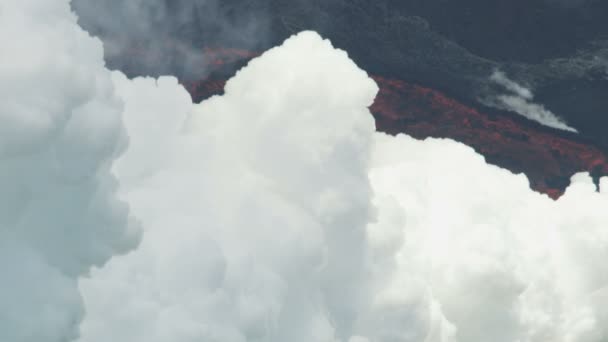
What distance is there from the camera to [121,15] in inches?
3019

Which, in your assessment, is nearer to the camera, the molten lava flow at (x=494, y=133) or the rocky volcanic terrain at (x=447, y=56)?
the rocky volcanic terrain at (x=447, y=56)

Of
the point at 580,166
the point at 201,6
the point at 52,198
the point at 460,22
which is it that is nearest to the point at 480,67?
the point at 460,22

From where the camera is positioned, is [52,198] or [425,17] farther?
[425,17]

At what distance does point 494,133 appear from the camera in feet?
290

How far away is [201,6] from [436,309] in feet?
85.9

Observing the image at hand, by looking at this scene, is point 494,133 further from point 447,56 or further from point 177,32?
point 177,32

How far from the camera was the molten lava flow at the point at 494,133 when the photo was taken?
8619 cm

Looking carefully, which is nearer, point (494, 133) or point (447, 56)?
point (447, 56)

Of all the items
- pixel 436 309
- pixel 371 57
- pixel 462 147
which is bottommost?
pixel 436 309

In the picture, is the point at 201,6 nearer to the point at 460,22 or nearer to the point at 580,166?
the point at 460,22

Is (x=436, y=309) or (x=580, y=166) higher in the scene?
(x=580, y=166)

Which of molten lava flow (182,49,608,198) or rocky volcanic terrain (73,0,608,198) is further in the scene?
molten lava flow (182,49,608,198)

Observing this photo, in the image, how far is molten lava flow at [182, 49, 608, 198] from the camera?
283 ft

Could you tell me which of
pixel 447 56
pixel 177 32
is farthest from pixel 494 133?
pixel 177 32
